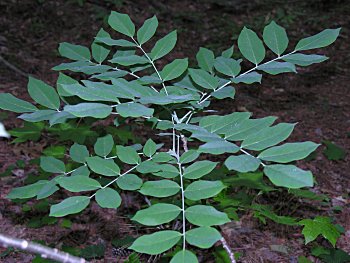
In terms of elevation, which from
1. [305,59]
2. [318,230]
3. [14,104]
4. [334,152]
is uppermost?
[305,59]

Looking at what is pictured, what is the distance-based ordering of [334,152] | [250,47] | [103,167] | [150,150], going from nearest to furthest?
[103,167]
[150,150]
[250,47]
[334,152]

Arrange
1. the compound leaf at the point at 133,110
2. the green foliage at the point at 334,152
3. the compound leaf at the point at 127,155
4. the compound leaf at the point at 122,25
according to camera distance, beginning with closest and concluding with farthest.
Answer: the compound leaf at the point at 133,110
the compound leaf at the point at 127,155
the compound leaf at the point at 122,25
the green foliage at the point at 334,152

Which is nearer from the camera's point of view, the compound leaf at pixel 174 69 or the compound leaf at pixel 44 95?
the compound leaf at pixel 44 95

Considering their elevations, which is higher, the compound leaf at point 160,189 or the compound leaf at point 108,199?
the compound leaf at point 160,189

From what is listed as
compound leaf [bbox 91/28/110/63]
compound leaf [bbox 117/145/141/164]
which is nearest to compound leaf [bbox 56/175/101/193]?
compound leaf [bbox 117/145/141/164]

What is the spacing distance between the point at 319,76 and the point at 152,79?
186 inches

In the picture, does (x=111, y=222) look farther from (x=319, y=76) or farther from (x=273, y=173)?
(x=319, y=76)

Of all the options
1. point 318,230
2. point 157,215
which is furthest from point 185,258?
point 318,230

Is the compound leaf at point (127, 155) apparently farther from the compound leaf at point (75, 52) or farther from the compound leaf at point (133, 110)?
the compound leaf at point (75, 52)

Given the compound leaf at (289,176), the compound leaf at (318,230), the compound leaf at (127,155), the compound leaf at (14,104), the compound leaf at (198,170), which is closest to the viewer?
the compound leaf at (289,176)

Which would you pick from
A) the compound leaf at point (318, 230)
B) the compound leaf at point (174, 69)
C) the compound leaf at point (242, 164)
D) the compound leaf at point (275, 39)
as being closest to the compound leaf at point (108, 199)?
the compound leaf at point (242, 164)

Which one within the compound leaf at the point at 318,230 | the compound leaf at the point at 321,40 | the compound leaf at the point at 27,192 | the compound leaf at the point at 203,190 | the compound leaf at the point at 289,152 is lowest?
the compound leaf at the point at 318,230

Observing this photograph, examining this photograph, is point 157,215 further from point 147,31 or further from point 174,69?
point 147,31

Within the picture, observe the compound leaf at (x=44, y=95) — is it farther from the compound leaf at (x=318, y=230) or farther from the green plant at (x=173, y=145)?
the compound leaf at (x=318, y=230)
